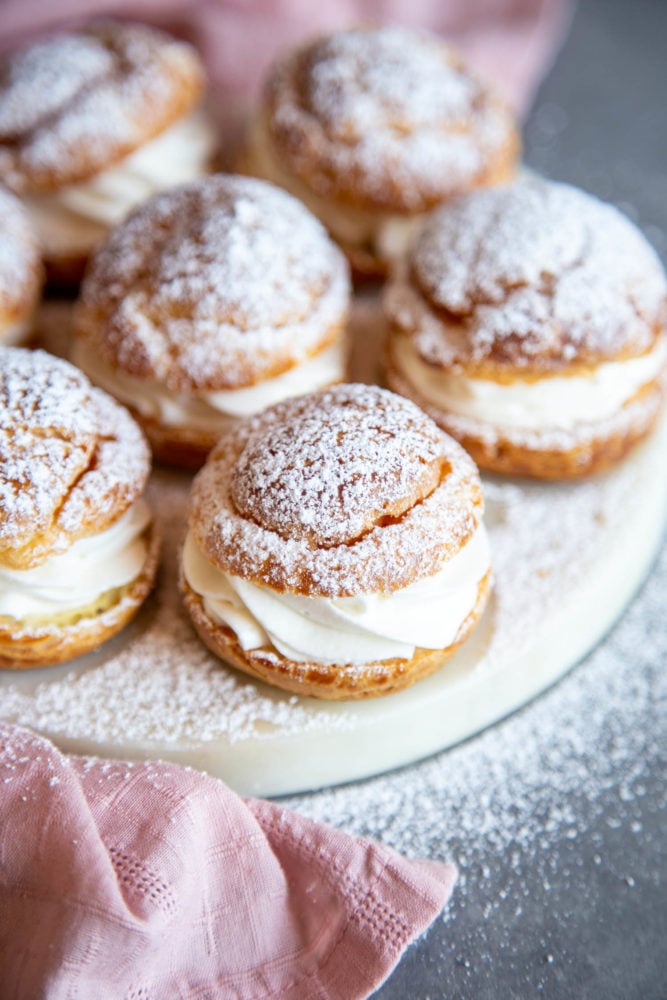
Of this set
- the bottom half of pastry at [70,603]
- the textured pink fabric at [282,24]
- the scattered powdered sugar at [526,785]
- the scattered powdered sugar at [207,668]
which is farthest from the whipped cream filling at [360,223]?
the scattered powdered sugar at [526,785]

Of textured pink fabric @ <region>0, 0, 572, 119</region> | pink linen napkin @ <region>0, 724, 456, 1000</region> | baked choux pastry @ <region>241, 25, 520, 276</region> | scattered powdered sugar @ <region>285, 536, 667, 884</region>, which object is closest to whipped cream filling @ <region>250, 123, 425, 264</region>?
baked choux pastry @ <region>241, 25, 520, 276</region>

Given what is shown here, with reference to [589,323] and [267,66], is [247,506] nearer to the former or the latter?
[589,323]

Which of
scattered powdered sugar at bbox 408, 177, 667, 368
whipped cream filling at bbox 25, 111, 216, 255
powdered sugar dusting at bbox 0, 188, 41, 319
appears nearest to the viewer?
scattered powdered sugar at bbox 408, 177, 667, 368

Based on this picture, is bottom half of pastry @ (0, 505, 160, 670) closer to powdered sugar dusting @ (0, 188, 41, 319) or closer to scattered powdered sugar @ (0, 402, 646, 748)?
scattered powdered sugar @ (0, 402, 646, 748)

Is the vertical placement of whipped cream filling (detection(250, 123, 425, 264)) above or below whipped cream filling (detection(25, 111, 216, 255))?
above

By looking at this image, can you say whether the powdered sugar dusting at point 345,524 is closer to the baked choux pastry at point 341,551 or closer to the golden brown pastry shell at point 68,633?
the baked choux pastry at point 341,551

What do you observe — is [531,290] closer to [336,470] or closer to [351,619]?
[336,470]
